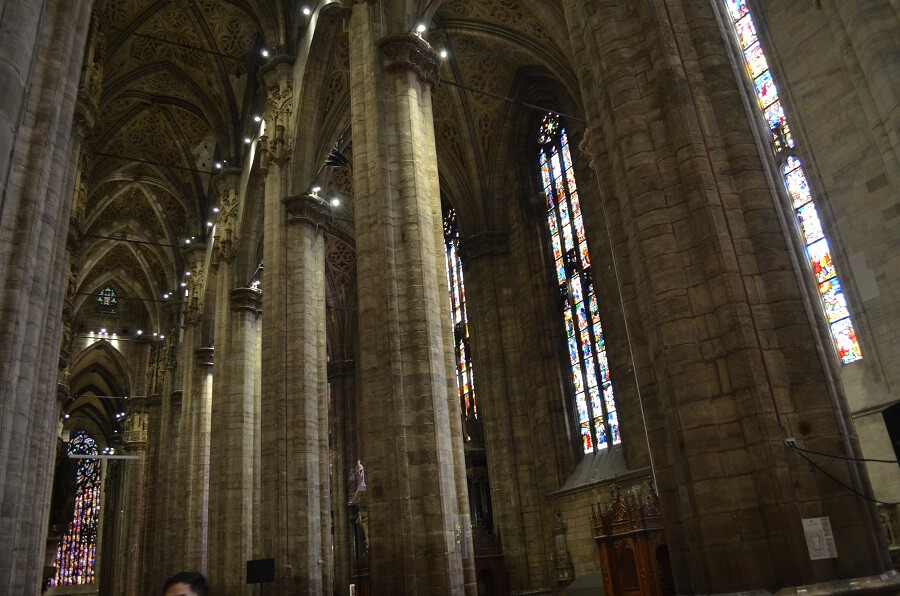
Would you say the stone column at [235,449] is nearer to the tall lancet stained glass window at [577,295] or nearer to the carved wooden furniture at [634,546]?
the carved wooden furniture at [634,546]

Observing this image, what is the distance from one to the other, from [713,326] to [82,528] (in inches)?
1923

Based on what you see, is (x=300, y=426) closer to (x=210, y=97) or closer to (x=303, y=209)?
(x=303, y=209)

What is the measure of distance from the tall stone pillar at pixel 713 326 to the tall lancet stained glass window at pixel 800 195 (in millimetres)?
4720

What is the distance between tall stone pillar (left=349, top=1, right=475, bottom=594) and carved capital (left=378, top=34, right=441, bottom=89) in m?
0.02

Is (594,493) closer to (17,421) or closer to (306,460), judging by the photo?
(306,460)

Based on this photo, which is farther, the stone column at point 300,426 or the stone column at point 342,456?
the stone column at point 342,456

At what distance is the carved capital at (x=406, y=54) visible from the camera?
13367 millimetres

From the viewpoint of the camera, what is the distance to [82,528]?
4516 centimetres

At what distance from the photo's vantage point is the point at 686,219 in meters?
6.66

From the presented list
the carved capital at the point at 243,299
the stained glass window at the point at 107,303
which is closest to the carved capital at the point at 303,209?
the carved capital at the point at 243,299

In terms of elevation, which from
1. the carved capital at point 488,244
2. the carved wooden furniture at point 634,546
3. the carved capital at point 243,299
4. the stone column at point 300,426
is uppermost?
the carved capital at point 488,244

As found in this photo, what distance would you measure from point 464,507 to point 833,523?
6203 mm

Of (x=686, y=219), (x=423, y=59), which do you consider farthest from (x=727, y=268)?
(x=423, y=59)

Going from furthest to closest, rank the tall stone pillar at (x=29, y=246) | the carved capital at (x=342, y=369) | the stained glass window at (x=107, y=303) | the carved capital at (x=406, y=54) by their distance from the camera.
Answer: the stained glass window at (x=107, y=303) → the carved capital at (x=342, y=369) → the carved capital at (x=406, y=54) → the tall stone pillar at (x=29, y=246)
